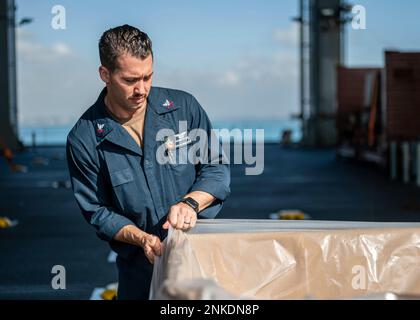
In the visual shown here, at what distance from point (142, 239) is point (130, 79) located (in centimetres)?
54

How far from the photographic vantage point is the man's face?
234cm

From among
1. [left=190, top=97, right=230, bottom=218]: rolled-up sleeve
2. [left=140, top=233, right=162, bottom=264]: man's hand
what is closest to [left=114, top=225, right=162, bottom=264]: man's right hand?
[left=140, top=233, right=162, bottom=264]: man's hand

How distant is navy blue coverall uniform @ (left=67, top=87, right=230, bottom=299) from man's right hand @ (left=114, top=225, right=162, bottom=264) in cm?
3

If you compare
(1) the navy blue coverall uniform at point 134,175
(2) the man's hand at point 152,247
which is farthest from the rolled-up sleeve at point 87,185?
(2) the man's hand at point 152,247

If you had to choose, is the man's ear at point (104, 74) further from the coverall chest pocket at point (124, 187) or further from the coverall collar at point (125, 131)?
the coverall chest pocket at point (124, 187)

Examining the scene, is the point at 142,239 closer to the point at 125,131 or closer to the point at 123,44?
the point at 125,131

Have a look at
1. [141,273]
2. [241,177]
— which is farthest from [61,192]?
[141,273]

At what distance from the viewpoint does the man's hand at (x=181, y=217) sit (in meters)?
2.34

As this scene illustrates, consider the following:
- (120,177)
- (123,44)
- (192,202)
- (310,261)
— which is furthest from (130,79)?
(310,261)

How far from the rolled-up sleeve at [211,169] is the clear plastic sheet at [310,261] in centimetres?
33

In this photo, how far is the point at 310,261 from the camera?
7.48ft

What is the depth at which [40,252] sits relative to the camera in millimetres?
6984
